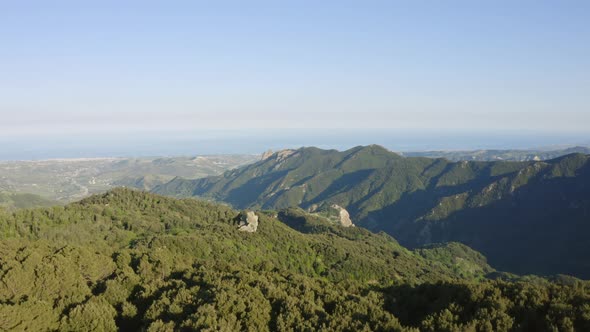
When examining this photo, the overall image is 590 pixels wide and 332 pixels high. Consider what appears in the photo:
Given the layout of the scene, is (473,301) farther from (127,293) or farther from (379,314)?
(127,293)

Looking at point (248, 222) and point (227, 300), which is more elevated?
point (227, 300)

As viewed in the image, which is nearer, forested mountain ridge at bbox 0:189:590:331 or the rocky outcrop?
forested mountain ridge at bbox 0:189:590:331

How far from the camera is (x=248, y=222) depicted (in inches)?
5600

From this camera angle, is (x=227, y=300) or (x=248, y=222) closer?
(x=227, y=300)

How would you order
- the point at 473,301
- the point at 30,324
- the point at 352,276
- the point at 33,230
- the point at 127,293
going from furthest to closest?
1. the point at 352,276
2. the point at 33,230
3. the point at 127,293
4. the point at 473,301
5. the point at 30,324

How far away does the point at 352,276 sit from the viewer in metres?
128

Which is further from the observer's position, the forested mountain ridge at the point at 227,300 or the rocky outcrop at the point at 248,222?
the rocky outcrop at the point at 248,222

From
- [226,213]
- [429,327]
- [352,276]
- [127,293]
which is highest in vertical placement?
[429,327]

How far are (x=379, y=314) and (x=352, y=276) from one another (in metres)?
103

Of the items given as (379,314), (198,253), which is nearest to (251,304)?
(379,314)

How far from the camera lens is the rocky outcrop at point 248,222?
13856 centimetres

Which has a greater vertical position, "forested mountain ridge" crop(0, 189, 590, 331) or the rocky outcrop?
"forested mountain ridge" crop(0, 189, 590, 331)

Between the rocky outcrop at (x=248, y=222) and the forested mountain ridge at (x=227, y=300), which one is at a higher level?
the forested mountain ridge at (x=227, y=300)

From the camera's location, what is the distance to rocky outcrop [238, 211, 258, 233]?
5455 inches
